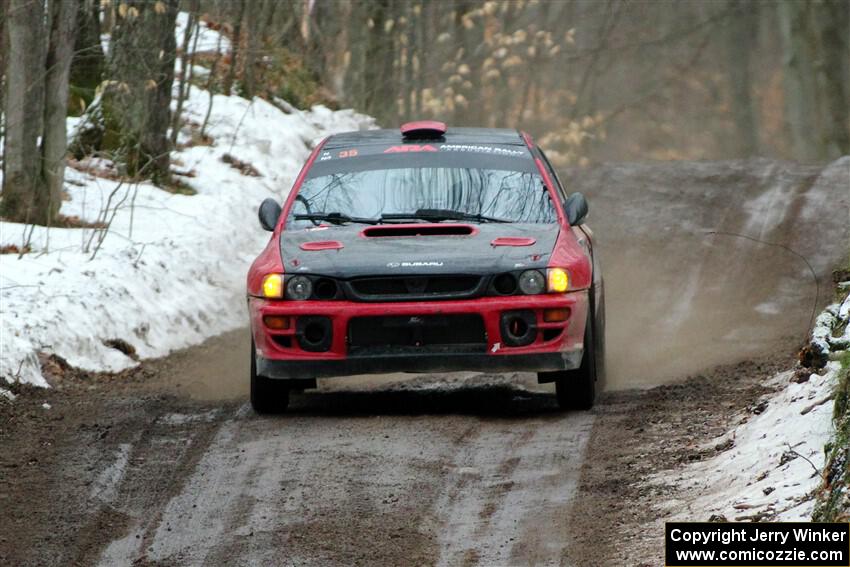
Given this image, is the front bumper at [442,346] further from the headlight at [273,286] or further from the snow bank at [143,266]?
the snow bank at [143,266]

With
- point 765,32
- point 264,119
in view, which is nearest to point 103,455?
point 264,119

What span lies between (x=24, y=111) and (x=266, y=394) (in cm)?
657

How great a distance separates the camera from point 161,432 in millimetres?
8711

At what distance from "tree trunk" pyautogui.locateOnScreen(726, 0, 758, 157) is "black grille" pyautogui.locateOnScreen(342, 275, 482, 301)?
109 feet

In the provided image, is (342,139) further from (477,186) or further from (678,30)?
(678,30)

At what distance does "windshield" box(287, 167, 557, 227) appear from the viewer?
9398 mm

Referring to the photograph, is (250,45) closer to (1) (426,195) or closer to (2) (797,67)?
(1) (426,195)

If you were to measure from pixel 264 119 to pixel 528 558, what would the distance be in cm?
1620

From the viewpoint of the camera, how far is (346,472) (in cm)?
744

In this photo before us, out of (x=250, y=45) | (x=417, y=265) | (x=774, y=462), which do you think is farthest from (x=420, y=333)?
(x=250, y=45)

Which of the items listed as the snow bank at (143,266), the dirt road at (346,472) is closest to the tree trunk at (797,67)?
the snow bank at (143,266)

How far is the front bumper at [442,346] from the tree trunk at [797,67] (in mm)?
25811

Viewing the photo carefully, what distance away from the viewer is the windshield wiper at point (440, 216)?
928 centimetres

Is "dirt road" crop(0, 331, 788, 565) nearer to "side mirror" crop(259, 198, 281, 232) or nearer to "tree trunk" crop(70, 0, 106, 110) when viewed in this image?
"side mirror" crop(259, 198, 281, 232)
